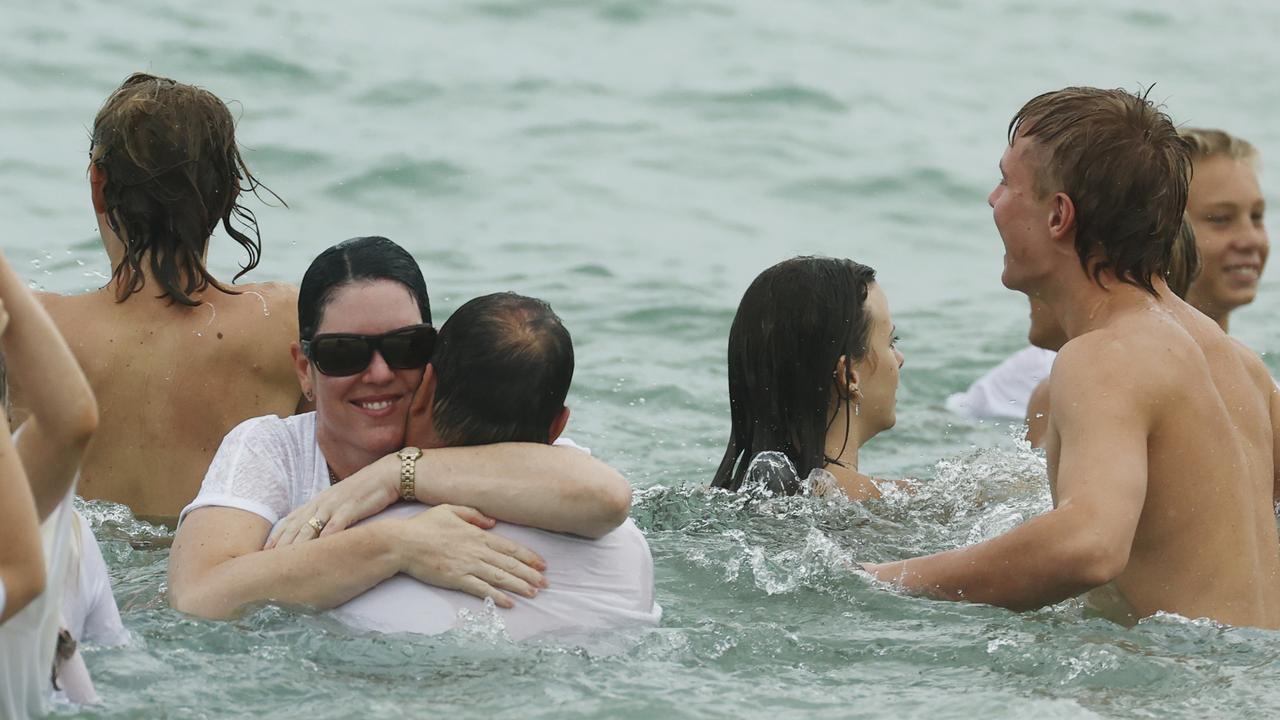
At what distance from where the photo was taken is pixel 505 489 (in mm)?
4242

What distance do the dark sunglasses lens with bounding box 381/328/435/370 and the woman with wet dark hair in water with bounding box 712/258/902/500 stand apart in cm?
163

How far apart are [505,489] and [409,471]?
10.1 inches

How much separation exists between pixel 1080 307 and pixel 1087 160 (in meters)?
0.40

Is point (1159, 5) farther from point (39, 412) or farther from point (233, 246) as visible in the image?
point (39, 412)

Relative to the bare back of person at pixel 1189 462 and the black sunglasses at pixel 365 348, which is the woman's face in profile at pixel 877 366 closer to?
the bare back of person at pixel 1189 462

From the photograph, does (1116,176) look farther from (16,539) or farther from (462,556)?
(16,539)

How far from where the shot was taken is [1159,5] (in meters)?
21.0

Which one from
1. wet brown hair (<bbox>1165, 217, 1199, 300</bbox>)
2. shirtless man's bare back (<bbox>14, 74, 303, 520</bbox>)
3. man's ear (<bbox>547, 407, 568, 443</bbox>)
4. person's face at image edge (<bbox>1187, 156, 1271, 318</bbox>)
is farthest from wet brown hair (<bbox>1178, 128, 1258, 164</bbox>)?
man's ear (<bbox>547, 407, 568, 443</bbox>)

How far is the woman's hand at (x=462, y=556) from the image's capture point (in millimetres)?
4184

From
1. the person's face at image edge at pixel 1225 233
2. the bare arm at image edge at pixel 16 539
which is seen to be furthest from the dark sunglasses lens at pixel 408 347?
the person's face at image edge at pixel 1225 233

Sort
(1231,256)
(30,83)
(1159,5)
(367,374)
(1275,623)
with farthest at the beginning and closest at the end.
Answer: (1159,5) < (30,83) < (1231,256) < (1275,623) < (367,374)

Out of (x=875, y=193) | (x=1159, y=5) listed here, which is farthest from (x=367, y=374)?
(x=1159, y=5)

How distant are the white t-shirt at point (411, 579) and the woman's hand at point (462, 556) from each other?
6 cm

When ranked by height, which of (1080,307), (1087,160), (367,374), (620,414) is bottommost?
(620,414)
